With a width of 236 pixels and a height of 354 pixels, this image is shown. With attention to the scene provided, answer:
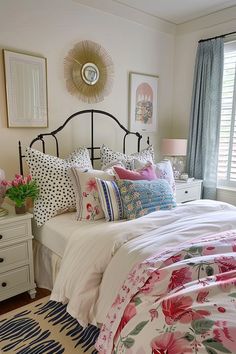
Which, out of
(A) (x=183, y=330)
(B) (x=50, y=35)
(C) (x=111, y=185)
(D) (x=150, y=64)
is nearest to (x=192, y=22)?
(D) (x=150, y=64)

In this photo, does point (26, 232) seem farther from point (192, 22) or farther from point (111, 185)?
point (192, 22)

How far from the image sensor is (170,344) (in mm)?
853

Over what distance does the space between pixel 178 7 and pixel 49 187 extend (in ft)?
7.89

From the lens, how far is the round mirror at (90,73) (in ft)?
8.82

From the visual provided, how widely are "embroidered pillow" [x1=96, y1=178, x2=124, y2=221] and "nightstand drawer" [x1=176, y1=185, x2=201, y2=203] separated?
4.10 ft

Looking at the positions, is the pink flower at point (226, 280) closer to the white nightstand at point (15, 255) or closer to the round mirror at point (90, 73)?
the white nightstand at point (15, 255)

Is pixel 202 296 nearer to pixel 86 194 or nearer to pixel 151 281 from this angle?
pixel 151 281

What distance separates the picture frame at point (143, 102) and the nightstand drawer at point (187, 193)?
0.88 meters

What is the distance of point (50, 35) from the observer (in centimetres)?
246

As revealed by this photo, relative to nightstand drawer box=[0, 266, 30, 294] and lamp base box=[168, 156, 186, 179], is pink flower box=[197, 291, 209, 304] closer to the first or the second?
nightstand drawer box=[0, 266, 30, 294]

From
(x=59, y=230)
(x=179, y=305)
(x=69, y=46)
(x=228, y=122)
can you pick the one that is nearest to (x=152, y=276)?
(x=179, y=305)

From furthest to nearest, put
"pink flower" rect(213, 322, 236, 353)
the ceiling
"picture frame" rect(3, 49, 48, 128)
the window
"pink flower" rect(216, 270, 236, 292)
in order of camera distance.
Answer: the window < the ceiling < "picture frame" rect(3, 49, 48, 128) < "pink flower" rect(216, 270, 236, 292) < "pink flower" rect(213, 322, 236, 353)

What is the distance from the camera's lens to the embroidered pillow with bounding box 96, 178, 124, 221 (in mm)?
1926

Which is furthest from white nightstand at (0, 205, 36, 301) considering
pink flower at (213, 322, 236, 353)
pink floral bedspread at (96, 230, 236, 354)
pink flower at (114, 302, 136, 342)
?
pink flower at (213, 322, 236, 353)
